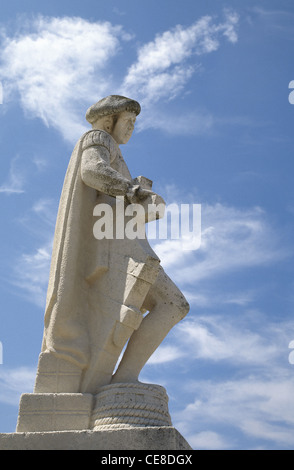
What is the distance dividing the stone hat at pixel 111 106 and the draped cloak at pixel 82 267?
429mm

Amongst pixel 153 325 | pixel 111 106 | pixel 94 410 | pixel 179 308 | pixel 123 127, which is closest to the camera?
pixel 94 410

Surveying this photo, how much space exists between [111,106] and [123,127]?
0.30 meters

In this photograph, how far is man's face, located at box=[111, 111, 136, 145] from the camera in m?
7.55

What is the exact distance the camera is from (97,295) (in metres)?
6.73

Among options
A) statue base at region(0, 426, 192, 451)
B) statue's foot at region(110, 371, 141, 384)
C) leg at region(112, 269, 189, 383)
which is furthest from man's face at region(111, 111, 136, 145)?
statue base at region(0, 426, 192, 451)

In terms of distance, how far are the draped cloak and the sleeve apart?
0.5 inches

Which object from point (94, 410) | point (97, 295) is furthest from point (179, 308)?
point (94, 410)

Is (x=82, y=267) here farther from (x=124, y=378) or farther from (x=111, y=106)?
(x=111, y=106)

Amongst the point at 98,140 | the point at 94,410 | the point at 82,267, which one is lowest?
the point at 94,410

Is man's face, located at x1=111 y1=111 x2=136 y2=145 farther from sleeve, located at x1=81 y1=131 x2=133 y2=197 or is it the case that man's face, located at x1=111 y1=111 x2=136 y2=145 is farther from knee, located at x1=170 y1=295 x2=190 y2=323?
knee, located at x1=170 y1=295 x2=190 y2=323

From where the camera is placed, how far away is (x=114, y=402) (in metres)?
5.93
